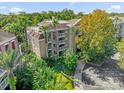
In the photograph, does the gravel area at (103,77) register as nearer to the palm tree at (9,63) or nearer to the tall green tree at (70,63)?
the tall green tree at (70,63)

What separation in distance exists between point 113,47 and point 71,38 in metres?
7.84

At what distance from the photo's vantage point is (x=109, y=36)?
98.9 feet

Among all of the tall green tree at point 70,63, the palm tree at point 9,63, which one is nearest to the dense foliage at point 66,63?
the tall green tree at point 70,63

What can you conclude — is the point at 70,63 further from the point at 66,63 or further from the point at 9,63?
the point at 9,63

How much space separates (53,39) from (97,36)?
8.09 m

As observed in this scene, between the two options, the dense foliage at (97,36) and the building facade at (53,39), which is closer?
the dense foliage at (97,36)

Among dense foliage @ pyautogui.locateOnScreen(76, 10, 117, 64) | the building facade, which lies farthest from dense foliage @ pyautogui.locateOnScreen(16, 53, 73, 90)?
dense foliage @ pyautogui.locateOnScreen(76, 10, 117, 64)

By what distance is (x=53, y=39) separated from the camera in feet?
110

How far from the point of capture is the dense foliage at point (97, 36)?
2984 cm

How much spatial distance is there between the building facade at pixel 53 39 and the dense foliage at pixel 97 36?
151 inches

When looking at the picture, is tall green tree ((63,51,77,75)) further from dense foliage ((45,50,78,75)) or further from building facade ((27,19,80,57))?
building facade ((27,19,80,57))

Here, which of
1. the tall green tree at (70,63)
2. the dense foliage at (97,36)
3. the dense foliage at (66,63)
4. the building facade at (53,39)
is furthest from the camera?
the building facade at (53,39)

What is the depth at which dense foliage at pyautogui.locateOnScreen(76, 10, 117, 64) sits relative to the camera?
2984cm

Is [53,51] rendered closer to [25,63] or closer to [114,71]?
[25,63]
